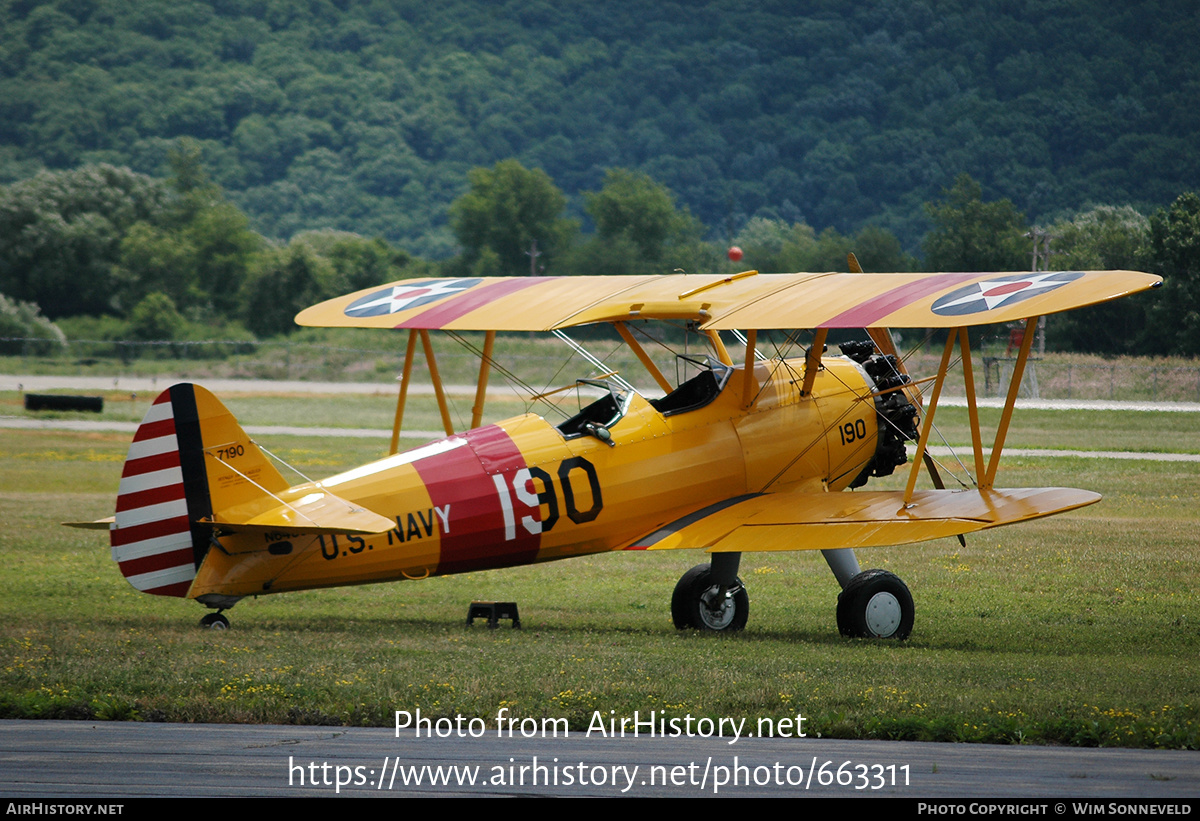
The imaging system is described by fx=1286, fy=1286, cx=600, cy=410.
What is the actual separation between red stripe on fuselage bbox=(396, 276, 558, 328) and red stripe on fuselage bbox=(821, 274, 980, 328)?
416cm

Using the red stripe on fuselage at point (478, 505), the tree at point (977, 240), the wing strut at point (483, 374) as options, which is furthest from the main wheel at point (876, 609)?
the tree at point (977, 240)

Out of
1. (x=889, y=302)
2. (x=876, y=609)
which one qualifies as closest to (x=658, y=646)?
(x=876, y=609)

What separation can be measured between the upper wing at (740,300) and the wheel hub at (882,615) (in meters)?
2.38

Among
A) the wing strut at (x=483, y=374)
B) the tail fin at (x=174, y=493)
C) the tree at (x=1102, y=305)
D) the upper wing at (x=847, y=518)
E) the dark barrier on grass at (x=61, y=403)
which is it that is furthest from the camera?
the tree at (x=1102, y=305)

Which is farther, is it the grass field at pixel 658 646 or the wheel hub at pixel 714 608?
the wheel hub at pixel 714 608

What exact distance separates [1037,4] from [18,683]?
451 ft

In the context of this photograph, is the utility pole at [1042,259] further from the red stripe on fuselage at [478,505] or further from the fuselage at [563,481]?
the red stripe on fuselage at [478,505]

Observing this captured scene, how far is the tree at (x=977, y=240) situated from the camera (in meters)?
58.3

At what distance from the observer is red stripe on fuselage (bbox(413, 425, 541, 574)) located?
10.5m

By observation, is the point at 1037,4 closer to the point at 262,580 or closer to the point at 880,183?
the point at 880,183

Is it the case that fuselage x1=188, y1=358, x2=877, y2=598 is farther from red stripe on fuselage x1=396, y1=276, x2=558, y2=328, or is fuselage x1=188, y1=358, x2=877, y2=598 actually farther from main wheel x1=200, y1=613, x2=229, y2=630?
red stripe on fuselage x1=396, y1=276, x2=558, y2=328

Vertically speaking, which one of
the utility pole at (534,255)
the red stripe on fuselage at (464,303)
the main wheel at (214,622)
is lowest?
the main wheel at (214,622)

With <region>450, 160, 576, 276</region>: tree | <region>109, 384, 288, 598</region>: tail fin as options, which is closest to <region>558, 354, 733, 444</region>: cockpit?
<region>109, 384, 288, 598</region>: tail fin

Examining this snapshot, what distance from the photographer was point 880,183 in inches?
4486
